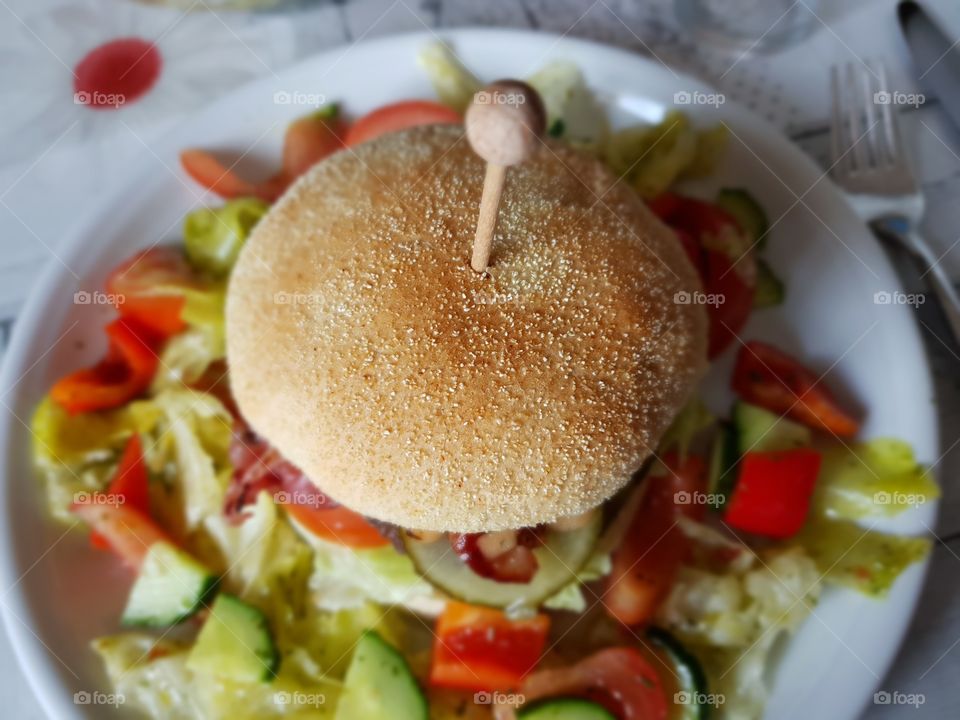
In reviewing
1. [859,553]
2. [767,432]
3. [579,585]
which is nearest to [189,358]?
[579,585]

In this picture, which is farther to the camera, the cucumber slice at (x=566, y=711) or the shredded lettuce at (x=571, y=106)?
the shredded lettuce at (x=571, y=106)

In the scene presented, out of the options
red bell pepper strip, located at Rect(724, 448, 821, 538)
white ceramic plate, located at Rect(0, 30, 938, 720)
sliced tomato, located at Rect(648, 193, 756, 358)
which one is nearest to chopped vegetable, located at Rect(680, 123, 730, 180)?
white ceramic plate, located at Rect(0, 30, 938, 720)

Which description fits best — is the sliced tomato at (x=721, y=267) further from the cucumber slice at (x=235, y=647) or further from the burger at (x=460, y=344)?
the cucumber slice at (x=235, y=647)

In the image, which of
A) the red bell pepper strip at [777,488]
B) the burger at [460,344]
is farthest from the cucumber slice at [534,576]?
the red bell pepper strip at [777,488]

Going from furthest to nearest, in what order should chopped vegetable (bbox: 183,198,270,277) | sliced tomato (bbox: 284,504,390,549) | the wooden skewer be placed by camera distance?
1. chopped vegetable (bbox: 183,198,270,277)
2. sliced tomato (bbox: 284,504,390,549)
3. the wooden skewer

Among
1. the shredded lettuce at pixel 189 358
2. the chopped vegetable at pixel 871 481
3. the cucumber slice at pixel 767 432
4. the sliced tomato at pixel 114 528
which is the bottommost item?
the chopped vegetable at pixel 871 481

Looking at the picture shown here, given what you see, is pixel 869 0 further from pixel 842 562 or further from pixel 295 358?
pixel 295 358

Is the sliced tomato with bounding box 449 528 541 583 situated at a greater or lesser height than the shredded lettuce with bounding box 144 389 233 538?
lesser

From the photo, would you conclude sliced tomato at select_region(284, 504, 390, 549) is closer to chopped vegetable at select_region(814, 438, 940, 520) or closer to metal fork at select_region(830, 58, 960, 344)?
chopped vegetable at select_region(814, 438, 940, 520)
